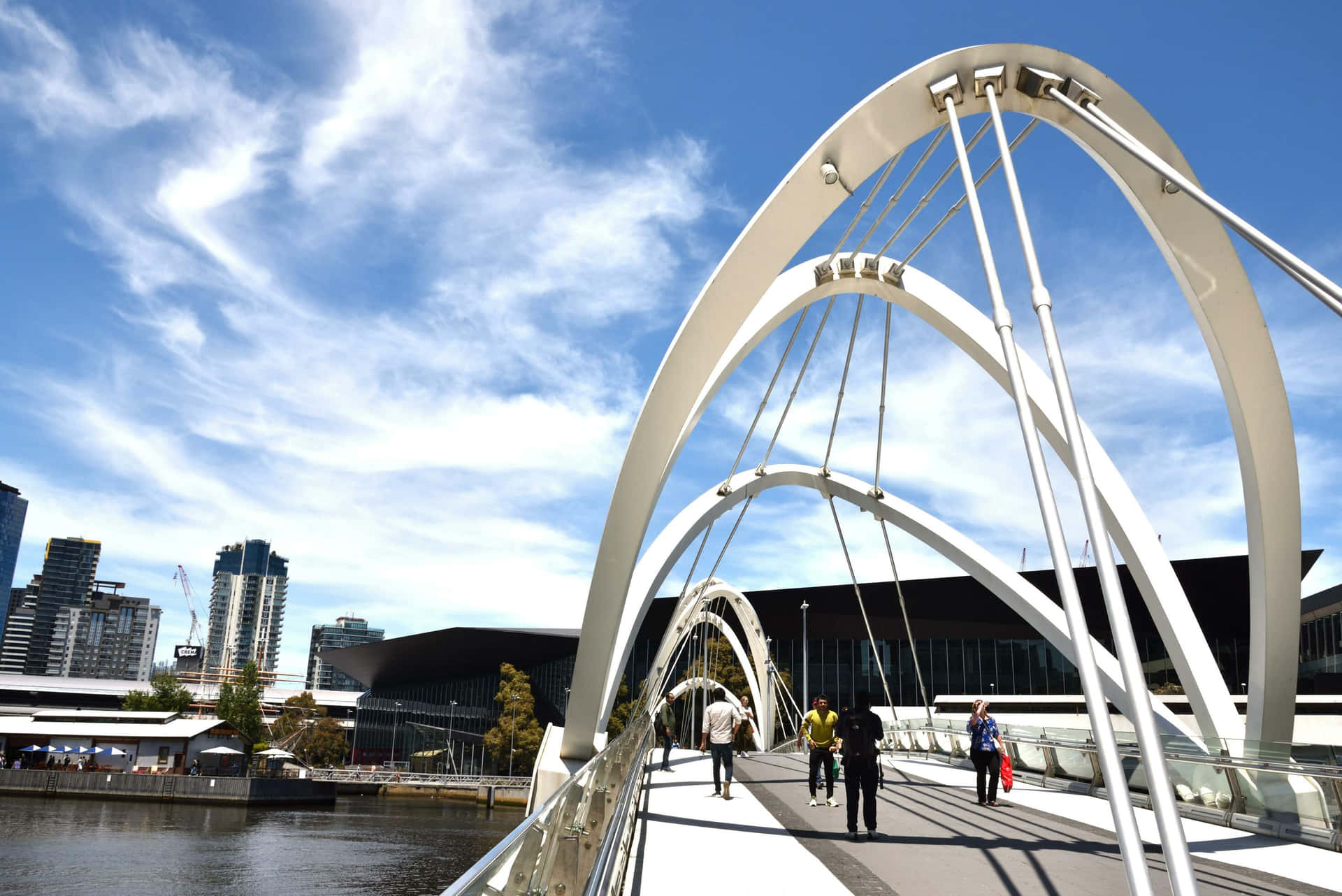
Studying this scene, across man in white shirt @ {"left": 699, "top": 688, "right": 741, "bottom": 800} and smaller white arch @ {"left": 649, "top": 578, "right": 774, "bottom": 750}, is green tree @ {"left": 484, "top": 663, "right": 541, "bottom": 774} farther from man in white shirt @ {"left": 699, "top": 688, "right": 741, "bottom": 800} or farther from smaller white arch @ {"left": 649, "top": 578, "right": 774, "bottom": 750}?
man in white shirt @ {"left": 699, "top": 688, "right": 741, "bottom": 800}

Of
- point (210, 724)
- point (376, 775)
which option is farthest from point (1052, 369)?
point (376, 775)

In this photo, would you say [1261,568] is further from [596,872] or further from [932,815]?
[596,872]

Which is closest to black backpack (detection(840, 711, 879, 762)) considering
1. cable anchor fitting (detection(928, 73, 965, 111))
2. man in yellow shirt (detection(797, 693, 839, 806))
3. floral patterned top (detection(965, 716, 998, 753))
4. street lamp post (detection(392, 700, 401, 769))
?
man in yellow shirt (detection(797, 693, 839, 806))

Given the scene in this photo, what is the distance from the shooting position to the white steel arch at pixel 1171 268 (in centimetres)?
1087

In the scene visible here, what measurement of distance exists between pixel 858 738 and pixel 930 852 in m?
→ 1.38

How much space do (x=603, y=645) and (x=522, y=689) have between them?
4742 cm

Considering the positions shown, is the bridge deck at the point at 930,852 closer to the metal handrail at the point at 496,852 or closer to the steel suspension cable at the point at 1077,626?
the steel suspension cable at the point at 1077,626

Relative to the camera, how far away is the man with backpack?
9336 mm

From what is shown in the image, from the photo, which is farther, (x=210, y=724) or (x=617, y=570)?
(x=210, y=724)

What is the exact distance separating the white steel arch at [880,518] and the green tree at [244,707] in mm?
63508

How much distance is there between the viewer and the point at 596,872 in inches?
173

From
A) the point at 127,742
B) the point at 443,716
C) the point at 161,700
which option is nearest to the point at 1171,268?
the point at 127,742

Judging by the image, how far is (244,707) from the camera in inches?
2985

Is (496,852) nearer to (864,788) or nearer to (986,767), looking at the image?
(864,788)
